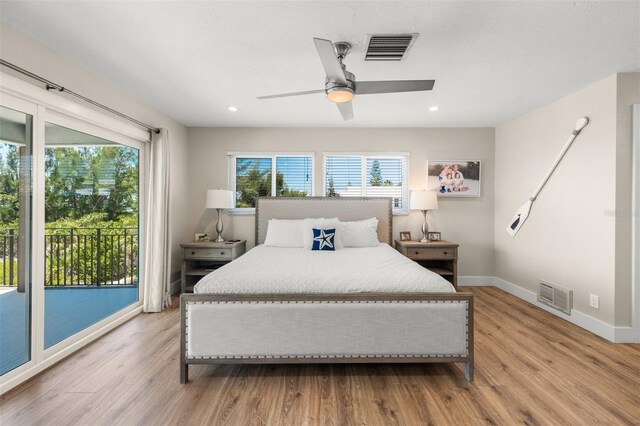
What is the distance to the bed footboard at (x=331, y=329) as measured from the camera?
6.62ft

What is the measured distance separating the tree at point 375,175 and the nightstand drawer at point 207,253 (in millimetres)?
2392

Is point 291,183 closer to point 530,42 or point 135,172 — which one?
point 135,172

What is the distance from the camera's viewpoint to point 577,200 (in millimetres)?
3078

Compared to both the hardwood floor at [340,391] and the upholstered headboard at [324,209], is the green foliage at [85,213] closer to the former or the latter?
the hardwood floor at [340,391]

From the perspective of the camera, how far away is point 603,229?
2.79 meters

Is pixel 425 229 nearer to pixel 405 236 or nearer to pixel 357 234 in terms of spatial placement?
pixel 405 236

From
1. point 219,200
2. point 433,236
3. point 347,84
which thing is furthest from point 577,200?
point 219,200

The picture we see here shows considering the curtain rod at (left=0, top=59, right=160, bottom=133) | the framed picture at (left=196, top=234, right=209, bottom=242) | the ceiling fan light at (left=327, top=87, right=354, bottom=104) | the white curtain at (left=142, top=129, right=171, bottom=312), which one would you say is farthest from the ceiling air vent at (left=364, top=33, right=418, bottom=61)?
the framed picture at (left=196, top=234, right=209, bottom=242)

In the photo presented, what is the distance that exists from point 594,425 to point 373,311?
52.9 inches

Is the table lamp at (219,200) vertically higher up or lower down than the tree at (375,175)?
lower down

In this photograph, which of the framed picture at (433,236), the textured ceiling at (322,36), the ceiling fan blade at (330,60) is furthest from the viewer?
the framed picture at (433,236)

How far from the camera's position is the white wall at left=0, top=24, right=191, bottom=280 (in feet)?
→ 6.59

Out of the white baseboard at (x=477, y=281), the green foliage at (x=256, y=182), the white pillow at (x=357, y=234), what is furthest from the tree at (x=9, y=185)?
the white baseboard at (x=477, y=281)

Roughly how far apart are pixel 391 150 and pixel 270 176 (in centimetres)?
194
